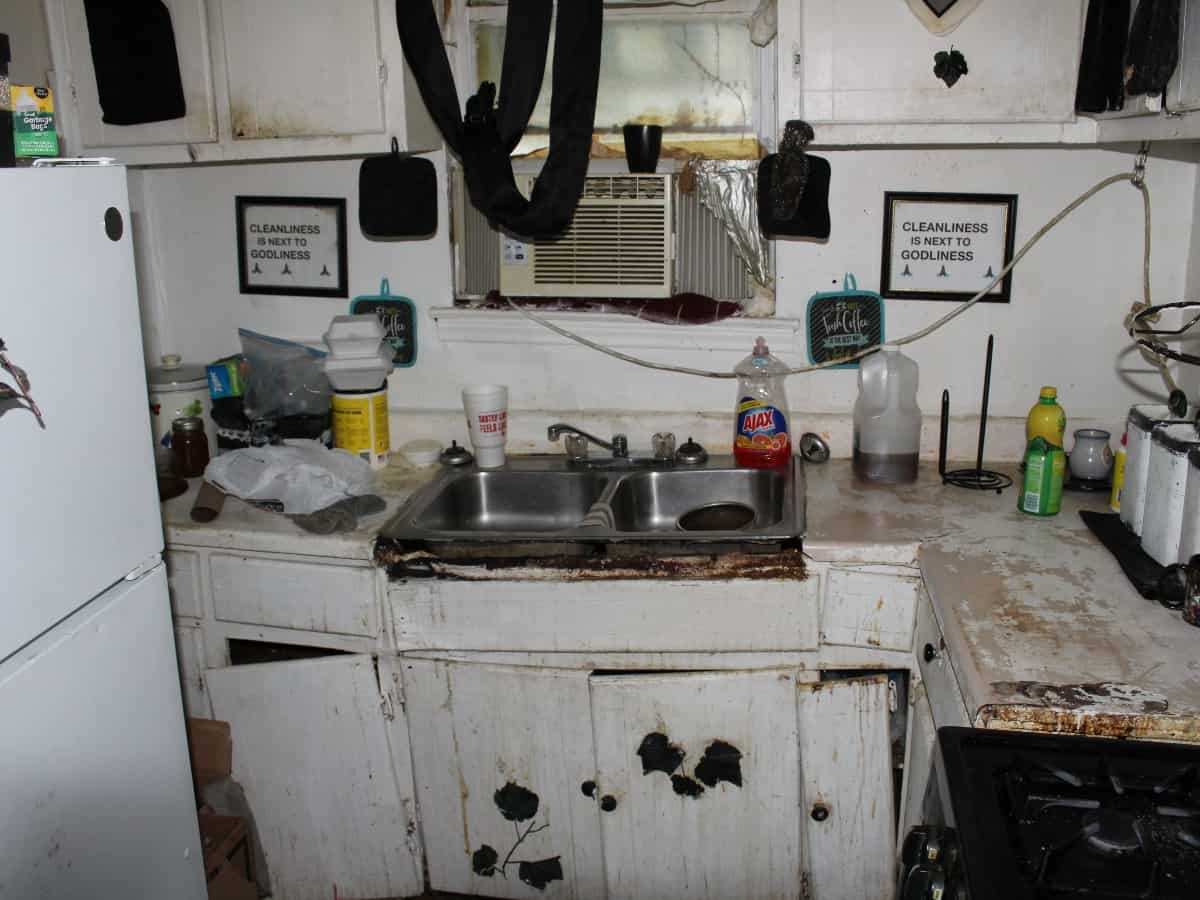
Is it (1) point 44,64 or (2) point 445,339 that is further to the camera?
(2) point 445,339

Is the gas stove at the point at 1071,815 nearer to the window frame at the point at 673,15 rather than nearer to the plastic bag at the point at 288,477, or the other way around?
the plastic bag at the point at 288,477

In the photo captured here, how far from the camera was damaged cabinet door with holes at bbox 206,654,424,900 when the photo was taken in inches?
79.7

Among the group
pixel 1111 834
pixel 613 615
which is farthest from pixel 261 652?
pixel 1111 834

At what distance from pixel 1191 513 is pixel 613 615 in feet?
3.11

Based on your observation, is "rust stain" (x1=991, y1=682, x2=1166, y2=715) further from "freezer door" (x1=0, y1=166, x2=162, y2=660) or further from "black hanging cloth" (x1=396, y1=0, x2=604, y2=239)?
"black hanging cloth" (x1=396, y1=0, x2=604, y2=239)

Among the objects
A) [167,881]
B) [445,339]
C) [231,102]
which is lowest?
[167,881]

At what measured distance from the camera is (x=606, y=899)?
2064mm

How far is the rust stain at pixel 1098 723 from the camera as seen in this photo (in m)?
1.25

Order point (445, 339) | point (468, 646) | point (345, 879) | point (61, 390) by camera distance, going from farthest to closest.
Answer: point (445, 339) < point (345, 879) < point (468, 646) < point (61, 390)

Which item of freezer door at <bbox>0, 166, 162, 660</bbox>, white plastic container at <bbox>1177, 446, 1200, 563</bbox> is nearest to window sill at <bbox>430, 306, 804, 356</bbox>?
white plastic container at <bbox>1177, 446, 1200, 563</bbox>

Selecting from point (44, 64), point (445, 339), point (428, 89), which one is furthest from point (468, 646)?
point (44, 64)

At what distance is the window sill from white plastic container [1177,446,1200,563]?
3.12ft

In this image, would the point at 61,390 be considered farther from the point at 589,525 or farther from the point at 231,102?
the point at 231,102

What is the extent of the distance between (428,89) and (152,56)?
0.56m
